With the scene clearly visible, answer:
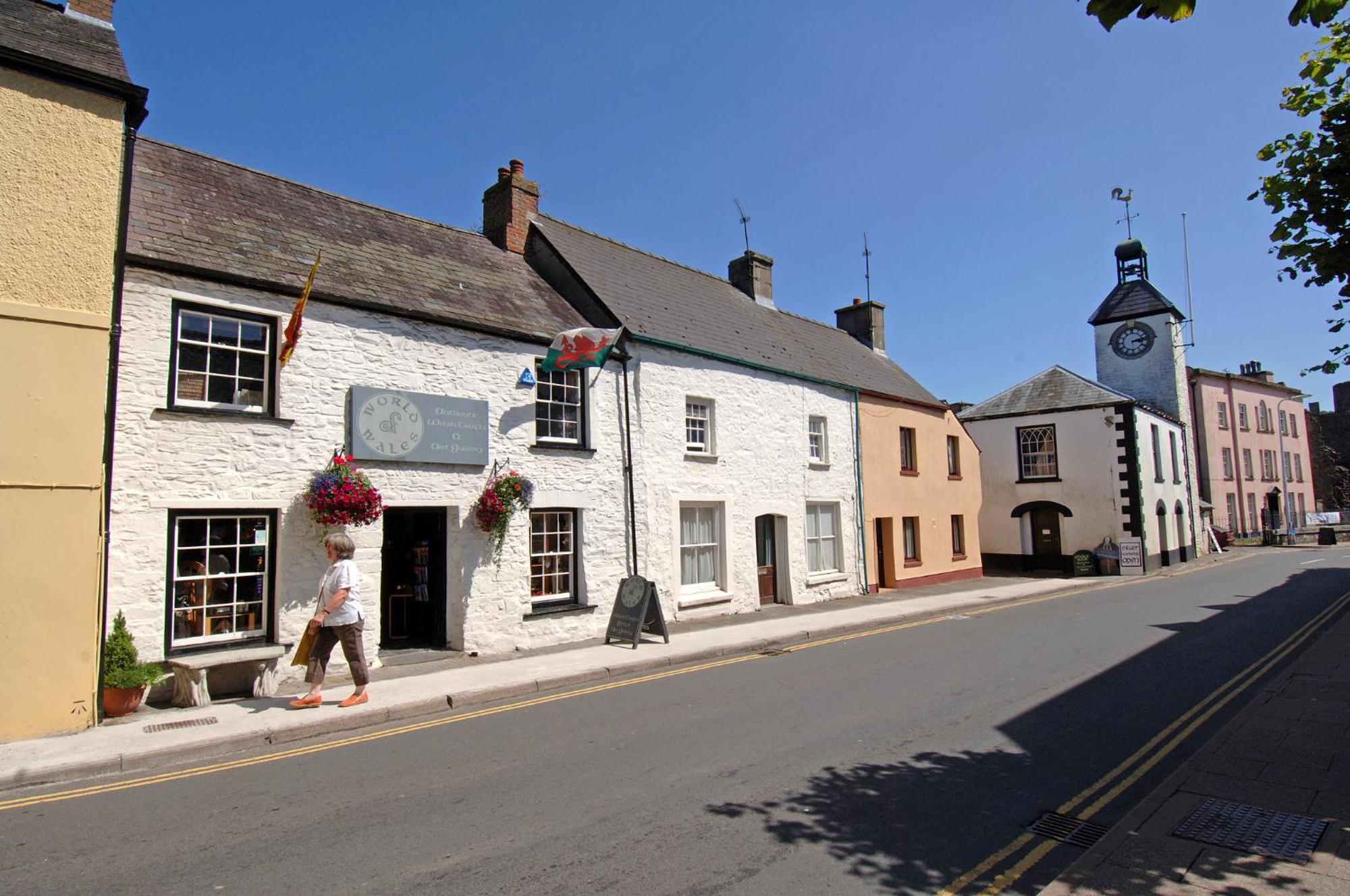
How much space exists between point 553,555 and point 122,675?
6304mm

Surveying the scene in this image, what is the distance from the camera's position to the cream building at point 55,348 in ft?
25.0

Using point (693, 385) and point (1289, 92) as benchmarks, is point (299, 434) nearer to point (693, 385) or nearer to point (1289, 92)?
point (693, 385)

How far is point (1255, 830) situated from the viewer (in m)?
4.62

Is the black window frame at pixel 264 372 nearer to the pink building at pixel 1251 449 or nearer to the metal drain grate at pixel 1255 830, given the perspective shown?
the metal drain grate at pixel 1255 830

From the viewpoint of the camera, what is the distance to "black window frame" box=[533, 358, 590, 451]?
13344mm

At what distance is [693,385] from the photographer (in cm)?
1620

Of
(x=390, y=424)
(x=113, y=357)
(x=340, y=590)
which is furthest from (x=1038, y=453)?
(x=113, y=357)

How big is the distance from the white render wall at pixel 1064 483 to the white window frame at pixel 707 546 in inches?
676

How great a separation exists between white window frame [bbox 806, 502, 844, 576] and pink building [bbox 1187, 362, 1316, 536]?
33.5m

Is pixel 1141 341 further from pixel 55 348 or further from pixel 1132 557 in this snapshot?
pixel 55 348

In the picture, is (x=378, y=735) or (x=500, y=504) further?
(x=500, y=504)

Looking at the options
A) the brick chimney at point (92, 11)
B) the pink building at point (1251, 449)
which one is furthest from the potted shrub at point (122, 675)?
the pink building at point (1251, 449)

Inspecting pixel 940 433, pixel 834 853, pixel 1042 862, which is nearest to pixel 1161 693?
pixel 1042 862

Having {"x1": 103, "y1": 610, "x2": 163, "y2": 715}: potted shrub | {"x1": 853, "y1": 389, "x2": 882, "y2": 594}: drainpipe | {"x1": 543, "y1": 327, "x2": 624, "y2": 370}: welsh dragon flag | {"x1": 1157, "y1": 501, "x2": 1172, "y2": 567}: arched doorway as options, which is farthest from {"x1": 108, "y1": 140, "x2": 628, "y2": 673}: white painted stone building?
{"x1": 1157, "y1": 501, "x2": 1172, "y2": 567}: arched doorway
